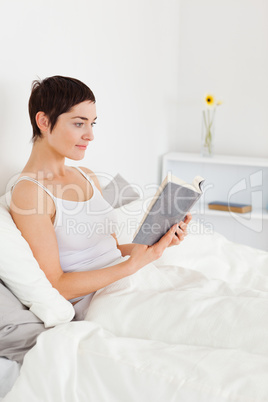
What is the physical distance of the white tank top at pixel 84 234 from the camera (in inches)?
60.4

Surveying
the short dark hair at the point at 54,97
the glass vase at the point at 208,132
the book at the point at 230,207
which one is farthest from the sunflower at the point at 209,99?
the short dark hair at the point at 54,97

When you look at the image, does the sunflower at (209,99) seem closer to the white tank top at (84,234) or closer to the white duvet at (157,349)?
the white tank top at (84,234)

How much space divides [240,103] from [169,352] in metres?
2.81

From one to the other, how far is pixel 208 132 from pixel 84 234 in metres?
2.21

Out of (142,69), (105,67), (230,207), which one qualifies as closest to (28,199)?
(105,67)

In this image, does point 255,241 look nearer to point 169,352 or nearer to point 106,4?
point 106,4

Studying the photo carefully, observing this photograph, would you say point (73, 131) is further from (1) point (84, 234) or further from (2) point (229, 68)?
(2) point (229, 68)

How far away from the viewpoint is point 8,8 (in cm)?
157

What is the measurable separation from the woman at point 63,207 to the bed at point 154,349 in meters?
0.08

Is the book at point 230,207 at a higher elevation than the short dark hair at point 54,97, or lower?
lower

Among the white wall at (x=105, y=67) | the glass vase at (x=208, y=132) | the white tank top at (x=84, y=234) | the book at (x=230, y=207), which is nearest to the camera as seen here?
the white tank top at (x=84, y=234)


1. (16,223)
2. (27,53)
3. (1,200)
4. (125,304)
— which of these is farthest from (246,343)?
(27,53)

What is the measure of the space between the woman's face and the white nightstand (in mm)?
1878

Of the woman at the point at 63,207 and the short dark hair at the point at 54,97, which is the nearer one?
the woman at the point at 63,207
